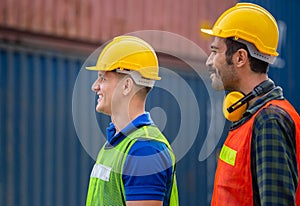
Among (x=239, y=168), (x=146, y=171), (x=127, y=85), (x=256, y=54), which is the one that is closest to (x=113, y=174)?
(x=146, y=171)

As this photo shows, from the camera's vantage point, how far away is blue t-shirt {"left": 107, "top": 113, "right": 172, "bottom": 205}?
287 cm

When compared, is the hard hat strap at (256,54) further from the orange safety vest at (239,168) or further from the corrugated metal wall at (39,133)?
the corrugated metal wall at (39,133)

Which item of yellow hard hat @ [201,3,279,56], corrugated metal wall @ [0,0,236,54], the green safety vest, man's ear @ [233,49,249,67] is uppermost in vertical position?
corrugated metal wall @ [0,0,236,54]

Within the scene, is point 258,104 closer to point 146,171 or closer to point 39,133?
point 146,171

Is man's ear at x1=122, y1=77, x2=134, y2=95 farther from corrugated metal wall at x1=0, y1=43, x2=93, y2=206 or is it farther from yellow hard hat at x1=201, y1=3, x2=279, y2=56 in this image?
corrugated metal wall at x1=0, y1=43, x2=93, y2=206

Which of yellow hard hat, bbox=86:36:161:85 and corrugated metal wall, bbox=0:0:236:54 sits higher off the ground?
corrugated metal wall, bbox=0:0:236:54

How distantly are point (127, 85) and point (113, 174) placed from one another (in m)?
0.43

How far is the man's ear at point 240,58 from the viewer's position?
2.91 m

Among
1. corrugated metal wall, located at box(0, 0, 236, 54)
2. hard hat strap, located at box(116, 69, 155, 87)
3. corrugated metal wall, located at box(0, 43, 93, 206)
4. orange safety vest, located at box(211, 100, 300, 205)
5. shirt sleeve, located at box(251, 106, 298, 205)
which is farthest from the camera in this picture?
corrugated metal wall, located at box(0, 0, 236, 54)

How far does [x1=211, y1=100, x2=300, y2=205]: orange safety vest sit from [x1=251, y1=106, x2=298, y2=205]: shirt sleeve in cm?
3

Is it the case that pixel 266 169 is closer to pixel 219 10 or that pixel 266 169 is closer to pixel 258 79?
pixel 258 79

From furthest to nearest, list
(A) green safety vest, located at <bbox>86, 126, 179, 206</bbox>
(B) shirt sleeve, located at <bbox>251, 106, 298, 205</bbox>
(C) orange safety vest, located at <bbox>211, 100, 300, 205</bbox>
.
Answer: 1. (A) green safety vest, located at <bbox>86, 126, 179, 206</bbox>
2. (C) orange safety vest, located at <bbox>211, 100, 300, 205</bbox>
3. (B) shirt sleeve, located at <bbox>251, 106, 298, 205</bbox>

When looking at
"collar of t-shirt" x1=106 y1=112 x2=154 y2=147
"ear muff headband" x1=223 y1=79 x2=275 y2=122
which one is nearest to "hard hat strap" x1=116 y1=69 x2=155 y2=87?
"collar of t-shirt" x1=106 y1=112 x2=154 y2=147

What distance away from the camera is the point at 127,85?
10.5 ft
